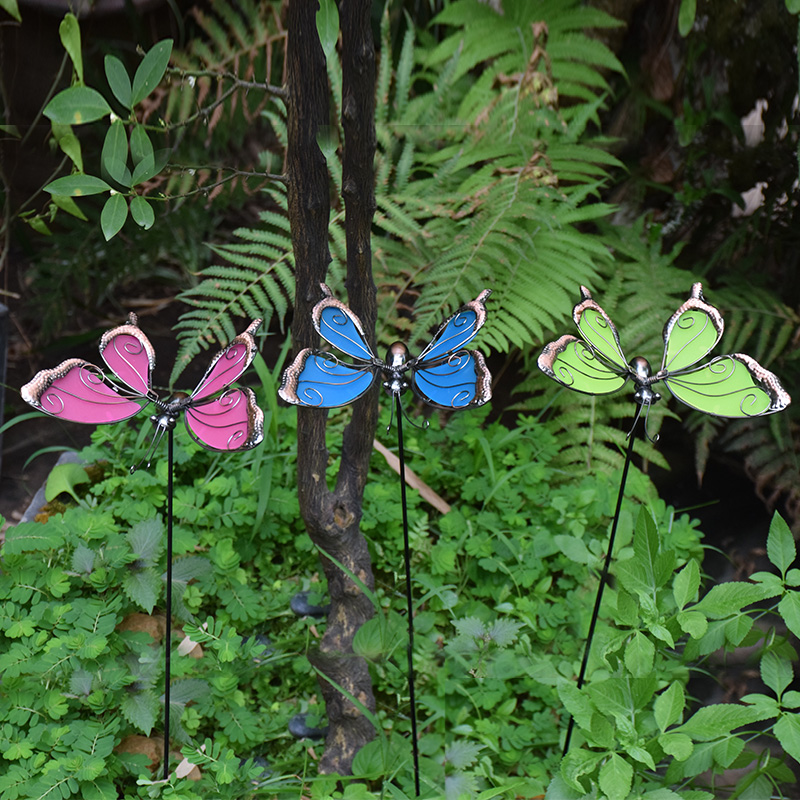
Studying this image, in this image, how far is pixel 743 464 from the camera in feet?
7.73

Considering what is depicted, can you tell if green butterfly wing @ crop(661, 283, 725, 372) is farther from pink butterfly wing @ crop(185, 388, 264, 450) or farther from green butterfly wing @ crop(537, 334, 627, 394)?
pink butterfly wing @ crop(185, 388, 264, 450)

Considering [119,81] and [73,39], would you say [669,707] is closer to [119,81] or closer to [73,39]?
[119,81]

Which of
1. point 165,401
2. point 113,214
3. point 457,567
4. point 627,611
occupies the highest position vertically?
point 113,214

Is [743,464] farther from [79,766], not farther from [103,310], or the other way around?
[103,310]

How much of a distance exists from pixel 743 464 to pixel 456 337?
152 centimetres

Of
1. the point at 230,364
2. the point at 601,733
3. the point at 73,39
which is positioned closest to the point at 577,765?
the point at 601,733

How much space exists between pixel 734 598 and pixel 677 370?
15.1 inches

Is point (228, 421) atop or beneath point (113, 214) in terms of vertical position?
beneath

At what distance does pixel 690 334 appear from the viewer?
1291 mm

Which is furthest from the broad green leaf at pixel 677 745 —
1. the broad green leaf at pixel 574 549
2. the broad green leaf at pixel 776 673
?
the broad green leaf at pixel 574 549

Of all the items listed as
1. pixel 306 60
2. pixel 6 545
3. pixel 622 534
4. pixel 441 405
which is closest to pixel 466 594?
pixel 622 534

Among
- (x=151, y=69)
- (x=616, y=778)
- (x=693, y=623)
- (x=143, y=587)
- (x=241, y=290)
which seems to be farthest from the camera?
(x=241, y=290)

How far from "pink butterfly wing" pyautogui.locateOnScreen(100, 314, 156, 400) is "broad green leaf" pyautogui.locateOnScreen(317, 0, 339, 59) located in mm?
577

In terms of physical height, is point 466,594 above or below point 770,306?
below
